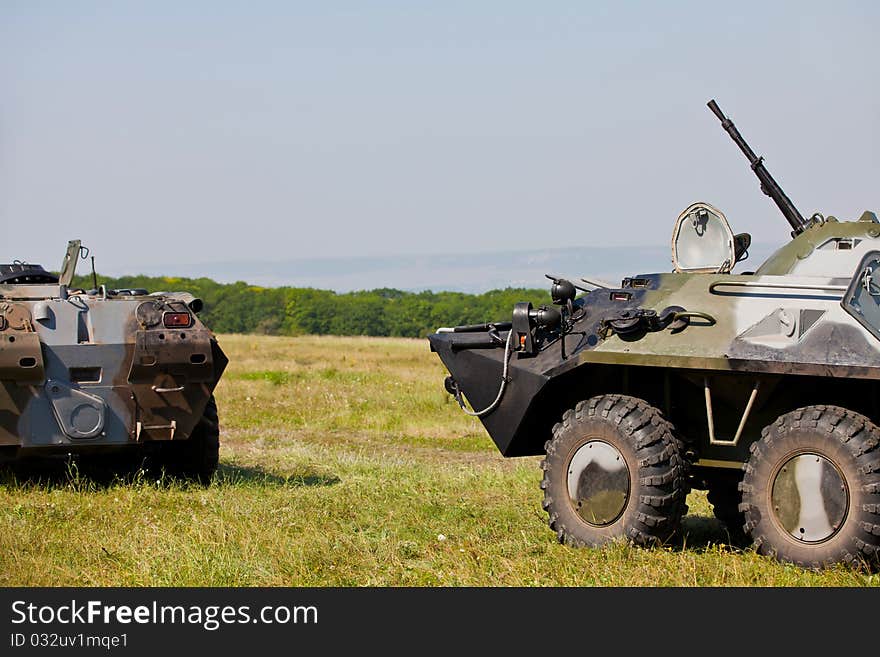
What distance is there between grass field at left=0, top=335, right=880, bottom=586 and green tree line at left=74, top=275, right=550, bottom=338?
4022 centimetres

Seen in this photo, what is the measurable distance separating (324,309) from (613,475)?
52.3 metres

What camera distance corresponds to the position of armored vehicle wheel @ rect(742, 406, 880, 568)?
7020 millimetres

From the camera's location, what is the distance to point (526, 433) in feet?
29.2

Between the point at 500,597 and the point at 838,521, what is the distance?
185 centimetres

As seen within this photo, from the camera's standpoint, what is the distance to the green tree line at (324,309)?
184ft

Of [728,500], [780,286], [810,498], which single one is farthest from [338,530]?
[780,286]

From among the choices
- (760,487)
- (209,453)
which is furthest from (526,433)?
(209,453)

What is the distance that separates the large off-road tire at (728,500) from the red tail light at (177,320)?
4249 millimetres

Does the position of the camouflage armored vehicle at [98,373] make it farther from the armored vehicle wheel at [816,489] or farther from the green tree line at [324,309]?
the green tree line at [324,309]

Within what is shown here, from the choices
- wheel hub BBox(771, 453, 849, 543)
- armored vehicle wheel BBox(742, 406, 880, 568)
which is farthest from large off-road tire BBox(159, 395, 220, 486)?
wheel hub BBox(771, 453, 849, 543)

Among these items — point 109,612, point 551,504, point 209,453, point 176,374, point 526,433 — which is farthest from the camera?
point 209,453

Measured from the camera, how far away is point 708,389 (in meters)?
7.87

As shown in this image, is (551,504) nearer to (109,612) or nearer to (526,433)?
(526,433)

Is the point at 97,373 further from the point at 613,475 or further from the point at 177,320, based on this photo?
the point at 613,475
